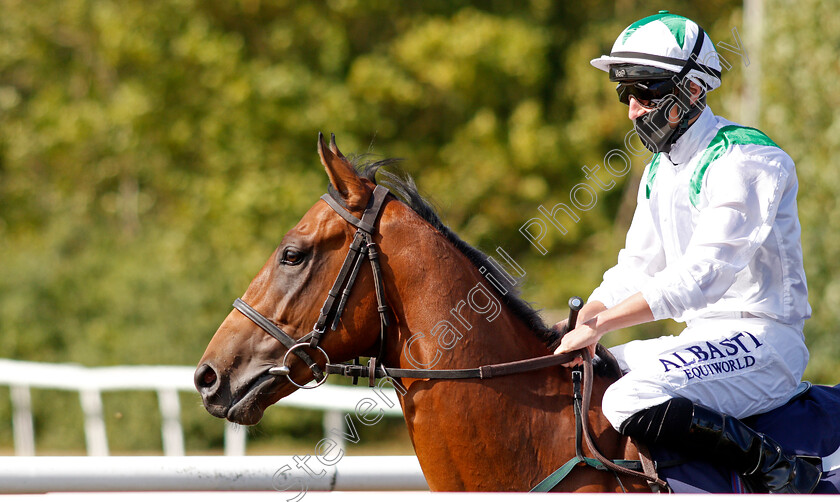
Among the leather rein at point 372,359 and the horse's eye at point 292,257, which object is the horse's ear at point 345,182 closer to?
the leather rein at point 372,359

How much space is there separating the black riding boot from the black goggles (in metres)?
1.08

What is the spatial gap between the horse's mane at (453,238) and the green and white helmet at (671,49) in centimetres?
85

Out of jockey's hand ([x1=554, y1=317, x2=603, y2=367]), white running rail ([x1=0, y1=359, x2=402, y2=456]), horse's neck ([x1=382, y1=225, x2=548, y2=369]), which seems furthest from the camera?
white running rail ([x1=0, y1=359, x2=402, y2=456])

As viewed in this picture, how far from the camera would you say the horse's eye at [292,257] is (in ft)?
9.41

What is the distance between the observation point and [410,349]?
285 cm

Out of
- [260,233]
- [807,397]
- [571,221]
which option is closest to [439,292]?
[807,397]

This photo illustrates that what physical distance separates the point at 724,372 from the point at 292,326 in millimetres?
1489

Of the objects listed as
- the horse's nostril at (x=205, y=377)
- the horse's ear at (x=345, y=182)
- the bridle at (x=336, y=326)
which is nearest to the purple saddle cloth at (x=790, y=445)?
the bridle at (x=336, y=326)

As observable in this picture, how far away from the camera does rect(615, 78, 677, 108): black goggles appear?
9.36 feet

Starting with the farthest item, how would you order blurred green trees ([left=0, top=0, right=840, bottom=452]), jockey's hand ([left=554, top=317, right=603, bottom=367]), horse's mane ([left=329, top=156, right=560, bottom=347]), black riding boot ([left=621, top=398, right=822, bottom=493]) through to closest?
blurred green trees ([left=0, top=0, right=840, bottom=452])
horse's mane ([left=329, top=156, right=560, bottom=347])
jockey's hand ([left=554, top=317, right=603, bottom=367])
black riding boot ([left=621, top=398, right=822, bottom=493])

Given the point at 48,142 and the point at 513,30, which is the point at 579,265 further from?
the point at 48,142

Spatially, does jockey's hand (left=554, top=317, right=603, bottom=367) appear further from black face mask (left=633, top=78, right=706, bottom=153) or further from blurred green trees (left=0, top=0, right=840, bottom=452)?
blurred green trees (left=0, top=0, right=840, bottom=452)

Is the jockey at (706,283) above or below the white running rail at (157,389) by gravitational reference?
above

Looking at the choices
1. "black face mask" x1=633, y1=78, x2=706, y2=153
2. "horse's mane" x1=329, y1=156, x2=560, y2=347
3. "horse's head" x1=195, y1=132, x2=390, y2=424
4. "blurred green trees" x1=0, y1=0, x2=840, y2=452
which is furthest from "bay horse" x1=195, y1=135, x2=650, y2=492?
"blurred green trees" x1=0, y1=0, x2=840, y2=452
